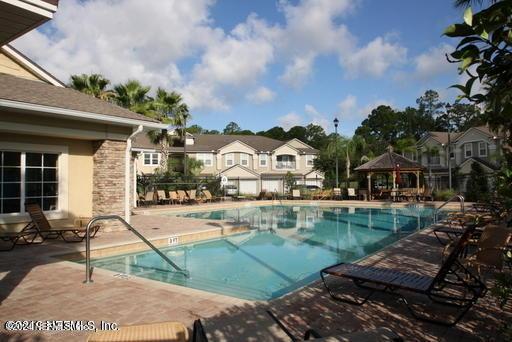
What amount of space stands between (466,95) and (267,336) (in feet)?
9.39

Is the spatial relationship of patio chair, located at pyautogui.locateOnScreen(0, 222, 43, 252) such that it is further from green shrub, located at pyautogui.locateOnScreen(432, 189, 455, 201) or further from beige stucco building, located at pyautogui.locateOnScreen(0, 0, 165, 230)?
green shrub, located at pyautogui.locateOnScreen(432, 189, 455, 201)

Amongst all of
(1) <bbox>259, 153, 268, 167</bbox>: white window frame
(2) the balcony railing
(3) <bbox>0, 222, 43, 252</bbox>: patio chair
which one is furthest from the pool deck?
(2) the balcony railing

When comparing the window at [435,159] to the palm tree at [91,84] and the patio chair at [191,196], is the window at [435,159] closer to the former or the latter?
the patio chair at [191,196]

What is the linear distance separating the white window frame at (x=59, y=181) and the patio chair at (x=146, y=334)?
953 cm

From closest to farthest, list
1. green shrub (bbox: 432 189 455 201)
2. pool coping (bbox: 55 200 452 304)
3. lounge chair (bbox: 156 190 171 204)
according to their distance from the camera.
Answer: pool coping (bbox: 55 200 452 304) → lounge chair (bbox: 156 190 171 204) → green shrub (bbox: 432 189 455 201)

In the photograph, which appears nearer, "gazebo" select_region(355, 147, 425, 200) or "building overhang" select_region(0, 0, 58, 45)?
"building overhang" select_region(0, 0, 58, 45)

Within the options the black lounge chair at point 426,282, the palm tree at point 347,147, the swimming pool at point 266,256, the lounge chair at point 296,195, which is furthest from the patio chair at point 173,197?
the black lounge chair at point 426,282

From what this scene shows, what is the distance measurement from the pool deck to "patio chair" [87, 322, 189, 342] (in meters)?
0.30

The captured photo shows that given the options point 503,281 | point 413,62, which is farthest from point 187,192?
point 503,281

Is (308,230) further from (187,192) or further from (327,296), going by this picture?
(187,192)

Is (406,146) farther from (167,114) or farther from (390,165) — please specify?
(167,114)

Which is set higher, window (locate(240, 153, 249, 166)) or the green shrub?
window (locate(240, 153, 249, 166))

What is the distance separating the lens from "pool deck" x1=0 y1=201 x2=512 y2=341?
4266 millimetres

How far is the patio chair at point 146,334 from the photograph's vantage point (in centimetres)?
309
